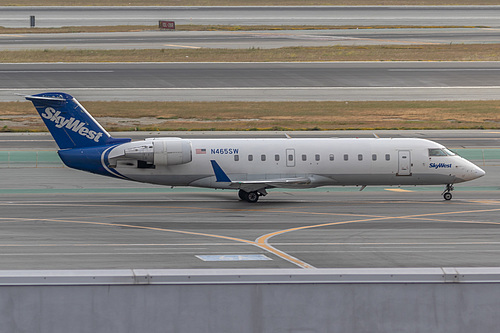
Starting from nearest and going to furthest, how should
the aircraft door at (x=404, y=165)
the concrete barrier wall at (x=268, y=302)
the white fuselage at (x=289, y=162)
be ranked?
the concrete barrier wall at (x=268, y=302) < the white fuselage at (x=289, y=162) < the aircraft door at (x=404, y=165)

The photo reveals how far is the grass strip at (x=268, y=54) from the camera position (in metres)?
92.9

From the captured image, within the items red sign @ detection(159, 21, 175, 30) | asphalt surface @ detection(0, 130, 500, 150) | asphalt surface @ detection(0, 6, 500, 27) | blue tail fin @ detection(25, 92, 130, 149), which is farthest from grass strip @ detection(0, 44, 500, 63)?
blue tail fin @ detection(25, 92, 130, 149)

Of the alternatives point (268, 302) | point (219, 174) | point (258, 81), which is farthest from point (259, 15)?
point (268, 302)

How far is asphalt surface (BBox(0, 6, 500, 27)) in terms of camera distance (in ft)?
407

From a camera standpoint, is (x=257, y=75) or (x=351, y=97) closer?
(x=351, y=97)

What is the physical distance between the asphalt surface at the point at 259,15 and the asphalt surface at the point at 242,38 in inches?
411

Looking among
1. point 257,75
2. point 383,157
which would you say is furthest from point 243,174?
point 257,75

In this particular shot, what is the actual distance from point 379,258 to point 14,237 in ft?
48.9

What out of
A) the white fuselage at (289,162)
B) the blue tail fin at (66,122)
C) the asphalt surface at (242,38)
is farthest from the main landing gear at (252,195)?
the asphalt surface at (242,38)

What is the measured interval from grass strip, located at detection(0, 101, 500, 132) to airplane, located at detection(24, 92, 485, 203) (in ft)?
79.2

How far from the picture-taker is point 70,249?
28094 mm

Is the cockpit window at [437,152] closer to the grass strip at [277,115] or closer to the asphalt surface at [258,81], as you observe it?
the grass strip at [277,115]

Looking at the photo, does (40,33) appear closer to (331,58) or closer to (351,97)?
(331,58)

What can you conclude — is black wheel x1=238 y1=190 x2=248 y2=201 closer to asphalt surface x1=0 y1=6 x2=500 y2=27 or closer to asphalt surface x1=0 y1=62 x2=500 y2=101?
asphalt surface x1=0 y1=62 x2=500 y2=101
